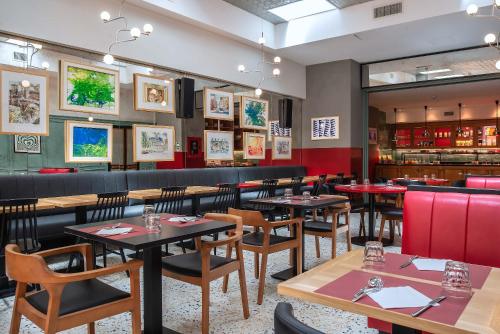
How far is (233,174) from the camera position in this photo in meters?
8.40

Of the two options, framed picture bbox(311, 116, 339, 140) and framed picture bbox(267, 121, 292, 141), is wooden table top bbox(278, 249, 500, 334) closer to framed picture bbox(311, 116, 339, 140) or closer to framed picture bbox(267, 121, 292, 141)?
framed picture bbox(267, 121, 292, 141)

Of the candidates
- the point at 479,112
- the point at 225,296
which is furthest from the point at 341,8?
the point at 479,112

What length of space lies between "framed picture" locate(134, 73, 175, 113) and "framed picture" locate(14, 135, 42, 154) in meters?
1.58

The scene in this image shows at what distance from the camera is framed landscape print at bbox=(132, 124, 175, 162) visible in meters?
6.52

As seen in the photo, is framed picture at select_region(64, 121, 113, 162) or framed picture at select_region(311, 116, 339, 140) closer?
framed picture at select_region(64, 121, 113, 162)

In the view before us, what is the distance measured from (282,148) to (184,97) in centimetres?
376

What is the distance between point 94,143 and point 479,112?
12.8 metres

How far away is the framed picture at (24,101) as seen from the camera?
4934 mm

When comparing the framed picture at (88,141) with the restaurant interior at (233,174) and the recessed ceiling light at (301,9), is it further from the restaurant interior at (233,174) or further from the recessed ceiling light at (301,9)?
the recessed ceiling light at (301,9)

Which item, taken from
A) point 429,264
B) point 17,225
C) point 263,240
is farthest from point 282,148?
point 429,264

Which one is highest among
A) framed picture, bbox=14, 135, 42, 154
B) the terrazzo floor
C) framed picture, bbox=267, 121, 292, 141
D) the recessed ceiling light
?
the recessed ceiling light

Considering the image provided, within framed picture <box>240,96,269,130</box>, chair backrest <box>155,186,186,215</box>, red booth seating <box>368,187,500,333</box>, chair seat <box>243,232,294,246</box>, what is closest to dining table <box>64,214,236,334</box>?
chair seat <box>243,232,294,246</box>

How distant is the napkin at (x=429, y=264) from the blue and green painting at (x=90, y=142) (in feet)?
17.0

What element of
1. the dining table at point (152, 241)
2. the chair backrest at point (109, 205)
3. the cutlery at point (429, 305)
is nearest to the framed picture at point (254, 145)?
the chair backrest at point (109, 205)
